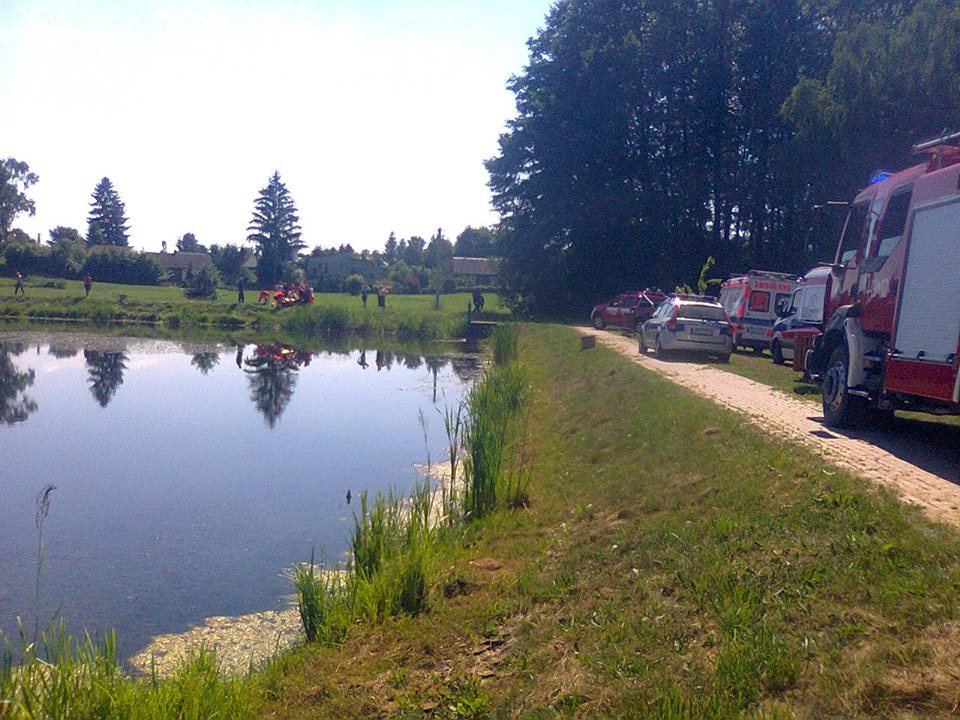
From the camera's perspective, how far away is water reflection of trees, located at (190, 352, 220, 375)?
105 feet

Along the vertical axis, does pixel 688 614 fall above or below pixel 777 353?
below

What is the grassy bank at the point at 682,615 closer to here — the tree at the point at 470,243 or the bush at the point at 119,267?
the bush at the point at 119,267

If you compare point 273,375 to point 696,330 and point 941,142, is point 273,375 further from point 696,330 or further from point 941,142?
point 941,142

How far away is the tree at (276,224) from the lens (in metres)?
98.2

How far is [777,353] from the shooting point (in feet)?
76.3

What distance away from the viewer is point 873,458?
9227mm

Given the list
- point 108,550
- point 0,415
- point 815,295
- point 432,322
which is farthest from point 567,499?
point 432,322

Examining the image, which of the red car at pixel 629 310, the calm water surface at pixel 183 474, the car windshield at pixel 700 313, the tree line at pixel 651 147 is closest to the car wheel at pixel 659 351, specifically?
the car windshield at pixel 700 313

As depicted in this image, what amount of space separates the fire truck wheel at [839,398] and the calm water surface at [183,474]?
540 centimetres

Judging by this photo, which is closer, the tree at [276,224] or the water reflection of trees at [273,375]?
the water reflection of trees at [273,375]

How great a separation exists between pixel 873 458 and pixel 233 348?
114ft

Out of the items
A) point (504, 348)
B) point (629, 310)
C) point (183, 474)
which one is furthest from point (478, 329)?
point (183, 474)

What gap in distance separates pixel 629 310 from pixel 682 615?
3363cm

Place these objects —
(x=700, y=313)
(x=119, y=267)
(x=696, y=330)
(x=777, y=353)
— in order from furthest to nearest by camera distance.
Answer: (x=119, y=267) → (x=777, y=353) → (x=700, y=313) → (x=696, y=330)
